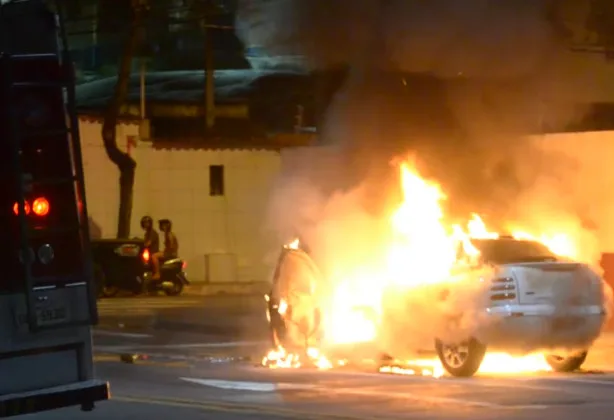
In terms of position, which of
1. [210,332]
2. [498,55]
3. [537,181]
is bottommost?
[210,332]

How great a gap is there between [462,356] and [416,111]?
4.87m

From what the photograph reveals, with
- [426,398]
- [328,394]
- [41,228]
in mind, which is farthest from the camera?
[328,394]

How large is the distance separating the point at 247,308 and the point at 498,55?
31.8 feet

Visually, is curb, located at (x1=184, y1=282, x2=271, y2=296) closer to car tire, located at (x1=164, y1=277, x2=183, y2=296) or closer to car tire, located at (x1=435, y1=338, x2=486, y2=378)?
car tire, located at (x1=164, y1=277, x2=183, y2=296)

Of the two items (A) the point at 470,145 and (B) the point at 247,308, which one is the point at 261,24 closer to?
(A) the point at 470,145

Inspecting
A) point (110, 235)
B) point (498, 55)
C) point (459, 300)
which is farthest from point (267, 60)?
point (110, 235)

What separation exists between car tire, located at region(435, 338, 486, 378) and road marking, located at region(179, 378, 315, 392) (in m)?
1.51

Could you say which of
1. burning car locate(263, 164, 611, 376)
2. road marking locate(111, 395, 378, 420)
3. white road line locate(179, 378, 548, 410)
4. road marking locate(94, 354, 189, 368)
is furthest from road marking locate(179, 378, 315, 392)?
road marking locate(94, 354, 189, 368)

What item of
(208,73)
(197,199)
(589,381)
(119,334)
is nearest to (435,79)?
(589,381)

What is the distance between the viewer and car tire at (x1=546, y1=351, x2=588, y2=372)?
14977 millimetres

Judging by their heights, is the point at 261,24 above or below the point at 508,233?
above

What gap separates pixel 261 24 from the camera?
17.6m

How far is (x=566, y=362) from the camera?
15.1m

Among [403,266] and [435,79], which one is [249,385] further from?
[435,79]
